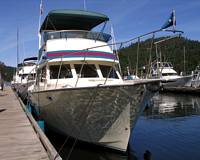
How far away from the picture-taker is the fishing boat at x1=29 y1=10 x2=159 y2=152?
9.20 m

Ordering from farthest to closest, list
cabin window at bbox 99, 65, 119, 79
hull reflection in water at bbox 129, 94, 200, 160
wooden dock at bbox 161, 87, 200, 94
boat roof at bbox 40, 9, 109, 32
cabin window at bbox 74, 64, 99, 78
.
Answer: wooden dock at bbox 161, 87, 200, 94
boat roof at bbox 40, 9, 109, 32
cabin window at bbox 99, 65, 119, 79
cabin window at bbox 74, 64, 99, 78
hull reflection in water at bbox 129, 94, 200, 160

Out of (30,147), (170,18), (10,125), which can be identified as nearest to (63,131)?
(10,125)

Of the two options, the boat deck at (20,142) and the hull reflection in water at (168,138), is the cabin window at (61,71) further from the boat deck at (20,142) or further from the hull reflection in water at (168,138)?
the hull reflection in water at (168,138)

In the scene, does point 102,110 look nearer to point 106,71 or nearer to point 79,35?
point 106,71

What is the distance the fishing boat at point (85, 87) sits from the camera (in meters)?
9.20

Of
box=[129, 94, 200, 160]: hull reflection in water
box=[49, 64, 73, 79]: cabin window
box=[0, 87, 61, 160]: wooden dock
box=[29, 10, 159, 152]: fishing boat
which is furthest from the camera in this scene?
box=[49, 64, 73, 79]: cabin window

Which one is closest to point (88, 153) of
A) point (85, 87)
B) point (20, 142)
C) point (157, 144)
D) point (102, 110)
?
point (102, 110)

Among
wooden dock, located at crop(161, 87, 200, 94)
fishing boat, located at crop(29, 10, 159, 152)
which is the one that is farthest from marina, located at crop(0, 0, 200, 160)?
wooden dock, located at crop(161, 87, 200, 94)

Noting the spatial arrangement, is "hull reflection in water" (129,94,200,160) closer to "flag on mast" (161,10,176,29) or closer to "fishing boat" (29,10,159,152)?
"fishing boat" (29,10,159,152)

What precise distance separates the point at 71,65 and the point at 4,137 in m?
3.78

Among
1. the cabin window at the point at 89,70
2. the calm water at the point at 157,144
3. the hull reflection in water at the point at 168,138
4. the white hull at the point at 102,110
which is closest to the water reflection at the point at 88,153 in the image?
the calm water at the point at 157,144

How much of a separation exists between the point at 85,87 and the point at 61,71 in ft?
9.63

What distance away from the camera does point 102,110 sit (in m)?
9.43

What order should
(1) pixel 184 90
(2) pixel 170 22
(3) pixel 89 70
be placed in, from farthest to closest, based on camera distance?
1. (1) pixel 184 90
2. (3) pixel 89 70
3. (2) pixel 170 22
